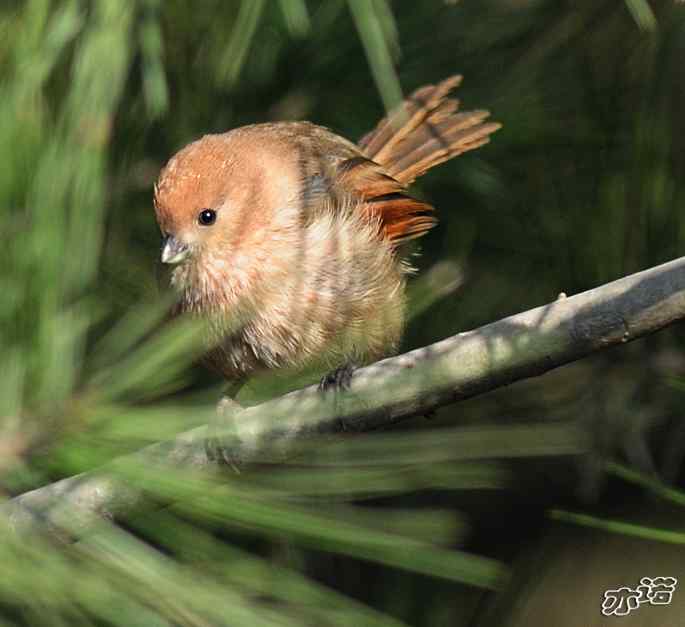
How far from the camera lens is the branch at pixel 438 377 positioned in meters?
1.75

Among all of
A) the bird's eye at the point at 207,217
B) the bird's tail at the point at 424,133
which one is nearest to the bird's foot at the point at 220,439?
the bird's tail at the point at 424,133

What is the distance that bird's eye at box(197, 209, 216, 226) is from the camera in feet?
10.5

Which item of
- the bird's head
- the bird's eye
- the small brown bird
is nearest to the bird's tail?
the small brown bird

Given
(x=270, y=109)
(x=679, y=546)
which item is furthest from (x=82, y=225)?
(x=679, y=546)

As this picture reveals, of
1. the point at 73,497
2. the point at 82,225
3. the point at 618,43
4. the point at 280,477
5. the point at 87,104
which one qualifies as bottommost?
the point at 73,497

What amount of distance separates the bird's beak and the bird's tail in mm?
579

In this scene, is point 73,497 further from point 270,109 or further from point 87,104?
point 270,109

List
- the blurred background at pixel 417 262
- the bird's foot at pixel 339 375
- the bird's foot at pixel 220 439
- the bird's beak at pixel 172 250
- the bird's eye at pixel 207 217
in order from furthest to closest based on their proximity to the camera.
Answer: the bird's eye at pixel 207 217, the bird's beak at pixel 172 250, the bird's foot at pixel 339 375, the blurred background at pixel 417 262, the bird's foot at pixel 220 439

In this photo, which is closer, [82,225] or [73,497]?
[73,497]

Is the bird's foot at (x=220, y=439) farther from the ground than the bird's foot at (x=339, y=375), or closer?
closer

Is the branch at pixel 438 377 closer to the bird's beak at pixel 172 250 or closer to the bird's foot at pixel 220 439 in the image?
the bird's foot at pixel 220 439

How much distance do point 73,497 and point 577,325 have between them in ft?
2.42

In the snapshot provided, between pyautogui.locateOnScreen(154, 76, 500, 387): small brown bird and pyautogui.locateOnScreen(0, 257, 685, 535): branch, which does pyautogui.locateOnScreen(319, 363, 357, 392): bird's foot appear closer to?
pyautogui.locateOnScreen(154, 76, 500, 387): small brown bird

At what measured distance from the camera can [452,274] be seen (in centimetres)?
266
